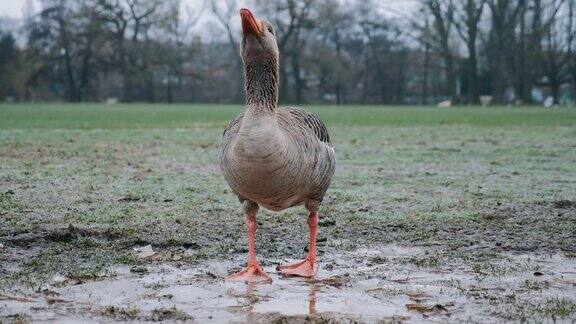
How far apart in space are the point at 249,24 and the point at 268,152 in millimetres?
771

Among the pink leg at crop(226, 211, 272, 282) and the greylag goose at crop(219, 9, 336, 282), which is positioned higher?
the greylag goose at crop(219, 9, 336, 282)

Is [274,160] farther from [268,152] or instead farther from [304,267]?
[304,267]

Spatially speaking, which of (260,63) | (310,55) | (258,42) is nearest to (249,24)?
(258,42)

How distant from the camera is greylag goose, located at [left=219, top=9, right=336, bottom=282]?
4262 mm

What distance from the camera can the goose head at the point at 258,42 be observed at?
14.7ft

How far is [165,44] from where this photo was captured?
6794 cm

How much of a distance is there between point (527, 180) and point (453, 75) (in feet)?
177

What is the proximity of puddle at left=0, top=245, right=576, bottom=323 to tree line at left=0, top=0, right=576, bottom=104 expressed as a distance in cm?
5163

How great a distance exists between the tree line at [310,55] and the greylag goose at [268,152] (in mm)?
51398

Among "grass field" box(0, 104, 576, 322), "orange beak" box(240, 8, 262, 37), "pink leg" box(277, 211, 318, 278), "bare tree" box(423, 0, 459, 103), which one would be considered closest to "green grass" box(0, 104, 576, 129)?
"grass field" box(0, 104, 576, 322)

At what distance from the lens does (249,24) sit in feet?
14.5

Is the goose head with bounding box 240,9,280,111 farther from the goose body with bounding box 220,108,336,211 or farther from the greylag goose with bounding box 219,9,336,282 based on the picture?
the goose body with bounding box 220,108,336,211

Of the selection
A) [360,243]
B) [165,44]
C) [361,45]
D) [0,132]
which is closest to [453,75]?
[361,45]

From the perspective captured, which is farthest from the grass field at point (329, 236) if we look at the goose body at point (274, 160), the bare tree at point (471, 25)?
the bare tree at point (471, 25)
